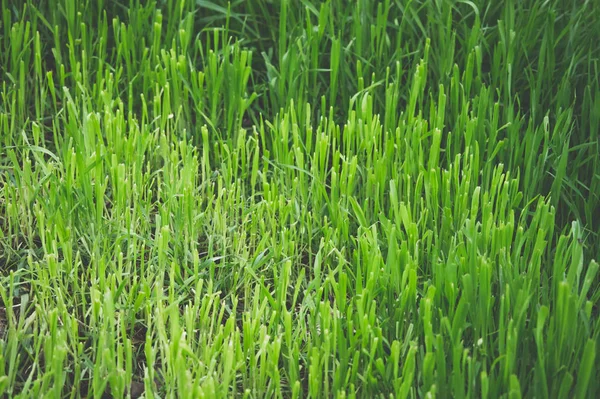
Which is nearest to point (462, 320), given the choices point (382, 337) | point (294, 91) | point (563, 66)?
point (382, 337)

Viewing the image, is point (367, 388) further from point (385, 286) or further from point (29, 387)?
point (29, 387)

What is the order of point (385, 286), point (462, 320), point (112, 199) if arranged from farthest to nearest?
1. point (112, 199)
2. point (385, 286)
3. point (462, 320)

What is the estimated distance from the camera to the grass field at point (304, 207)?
6.07 feet

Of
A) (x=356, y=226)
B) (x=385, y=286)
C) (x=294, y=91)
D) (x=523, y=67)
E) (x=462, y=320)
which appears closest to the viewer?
(x=462, y=320)

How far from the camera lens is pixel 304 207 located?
Answer: 7.52ft

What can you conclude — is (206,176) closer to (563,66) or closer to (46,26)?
(46,26)

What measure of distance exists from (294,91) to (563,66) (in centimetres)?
87

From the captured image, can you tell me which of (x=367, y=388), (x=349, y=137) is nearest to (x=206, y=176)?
(x=349, y=137)

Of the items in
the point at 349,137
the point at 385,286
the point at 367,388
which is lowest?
the point at 367,388

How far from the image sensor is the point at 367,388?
1.85 meters

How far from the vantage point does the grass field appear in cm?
185

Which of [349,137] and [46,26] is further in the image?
[46,26]

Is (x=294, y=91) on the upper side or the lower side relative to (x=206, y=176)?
upper

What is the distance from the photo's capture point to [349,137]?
2.39 m
